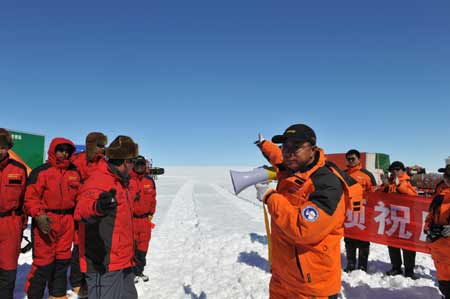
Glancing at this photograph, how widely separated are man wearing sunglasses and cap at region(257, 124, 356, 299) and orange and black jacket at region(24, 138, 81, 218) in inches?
118

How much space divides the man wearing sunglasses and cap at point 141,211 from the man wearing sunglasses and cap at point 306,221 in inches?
126

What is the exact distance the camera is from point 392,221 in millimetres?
5832

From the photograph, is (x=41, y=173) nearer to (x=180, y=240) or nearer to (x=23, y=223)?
(x=23, y=223)

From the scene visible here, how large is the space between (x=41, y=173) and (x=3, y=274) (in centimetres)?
126

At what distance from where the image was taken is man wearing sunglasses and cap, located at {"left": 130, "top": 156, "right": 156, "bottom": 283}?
5145 millimetres

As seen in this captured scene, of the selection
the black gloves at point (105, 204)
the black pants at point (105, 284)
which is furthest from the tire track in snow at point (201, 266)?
the black gloves at point (105, 204)

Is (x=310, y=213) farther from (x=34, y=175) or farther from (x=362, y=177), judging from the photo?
(x=362, y=177)

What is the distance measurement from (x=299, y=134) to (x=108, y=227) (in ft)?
6.45

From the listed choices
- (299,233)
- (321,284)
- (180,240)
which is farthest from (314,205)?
(180,240)

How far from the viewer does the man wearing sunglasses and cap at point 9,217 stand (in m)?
3.60

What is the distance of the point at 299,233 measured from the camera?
2.09 meters

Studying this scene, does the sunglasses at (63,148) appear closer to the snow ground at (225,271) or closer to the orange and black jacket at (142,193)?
the orange and black jacket at (142,193)

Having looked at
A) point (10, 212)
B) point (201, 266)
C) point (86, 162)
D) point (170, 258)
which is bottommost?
point (170, 258)

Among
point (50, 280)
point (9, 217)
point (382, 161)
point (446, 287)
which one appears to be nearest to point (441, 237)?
point (446, 287)
